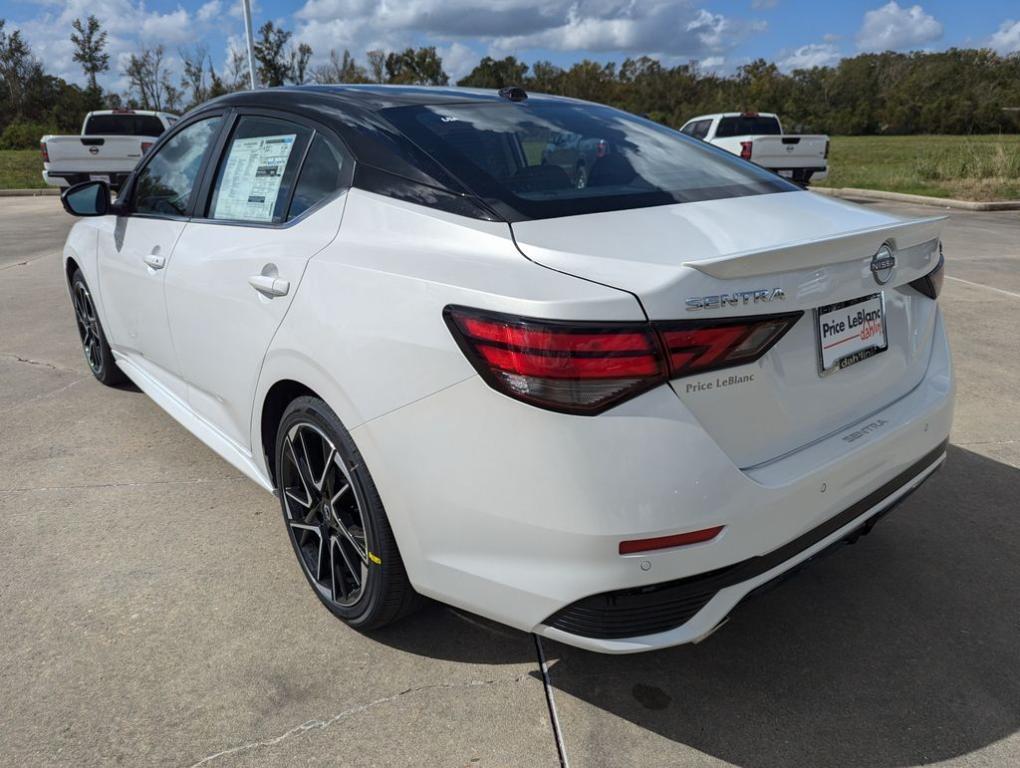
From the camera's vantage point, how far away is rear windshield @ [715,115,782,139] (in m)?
17.3

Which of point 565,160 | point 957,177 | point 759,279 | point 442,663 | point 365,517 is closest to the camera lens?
point 759,279

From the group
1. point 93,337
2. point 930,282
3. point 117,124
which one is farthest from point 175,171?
point 117,124

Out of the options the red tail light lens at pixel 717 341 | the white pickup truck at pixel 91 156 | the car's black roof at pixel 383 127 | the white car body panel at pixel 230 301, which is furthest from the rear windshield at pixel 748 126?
the red tail light lens at pixel 717 341

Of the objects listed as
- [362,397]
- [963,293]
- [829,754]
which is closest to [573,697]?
[829,754]

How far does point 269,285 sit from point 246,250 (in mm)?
276

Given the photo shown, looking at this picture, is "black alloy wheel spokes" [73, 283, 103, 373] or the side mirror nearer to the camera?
the side mirror

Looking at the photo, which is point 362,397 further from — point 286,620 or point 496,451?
point 286,620

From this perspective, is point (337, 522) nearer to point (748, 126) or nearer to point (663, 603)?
point (663, 603)

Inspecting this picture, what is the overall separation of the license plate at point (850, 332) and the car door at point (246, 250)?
1.36 meters

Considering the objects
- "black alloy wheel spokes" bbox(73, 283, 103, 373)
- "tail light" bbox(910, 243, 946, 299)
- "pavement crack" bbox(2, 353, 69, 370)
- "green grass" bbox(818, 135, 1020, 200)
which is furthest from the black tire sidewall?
"green grass" bbox(818, 135, 1020, 200)

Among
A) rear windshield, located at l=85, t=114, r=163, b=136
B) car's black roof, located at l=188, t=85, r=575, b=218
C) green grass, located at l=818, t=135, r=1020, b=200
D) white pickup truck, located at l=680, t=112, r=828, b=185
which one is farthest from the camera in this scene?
rear windshield, located at l=85, t=114, r=163, b=136

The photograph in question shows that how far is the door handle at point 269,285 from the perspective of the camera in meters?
2.42

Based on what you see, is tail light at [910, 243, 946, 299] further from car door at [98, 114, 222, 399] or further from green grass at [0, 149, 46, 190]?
green grass at [0, 149, 46, 190]

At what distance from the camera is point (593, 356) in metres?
1.71
